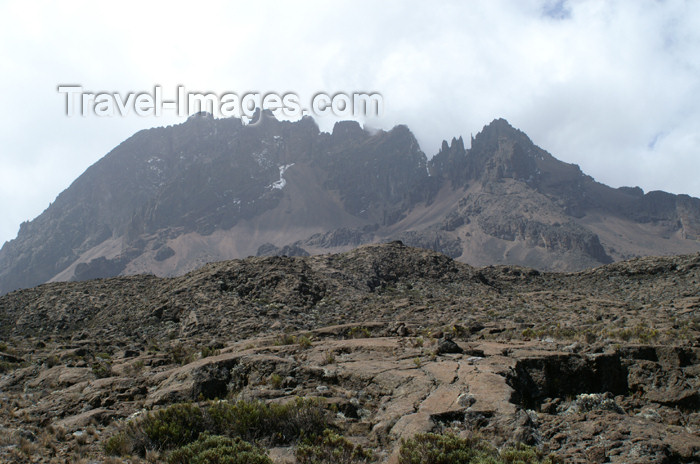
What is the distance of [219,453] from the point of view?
34.1ft

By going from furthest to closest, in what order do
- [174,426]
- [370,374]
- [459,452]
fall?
1. [370,374]
2. [174,426]
3. [459,452]

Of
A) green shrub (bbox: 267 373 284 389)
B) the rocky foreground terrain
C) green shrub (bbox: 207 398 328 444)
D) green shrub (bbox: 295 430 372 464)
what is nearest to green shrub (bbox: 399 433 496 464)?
the rocky foreground terrain

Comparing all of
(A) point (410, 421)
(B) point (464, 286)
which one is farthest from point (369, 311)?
(A) point (410, 421)

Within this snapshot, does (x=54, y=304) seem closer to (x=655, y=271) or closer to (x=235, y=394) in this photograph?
(x=235, y=394)

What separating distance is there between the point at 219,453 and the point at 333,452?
244 cm

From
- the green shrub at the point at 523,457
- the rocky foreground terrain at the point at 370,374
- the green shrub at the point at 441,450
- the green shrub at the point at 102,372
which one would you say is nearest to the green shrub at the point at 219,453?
the rocky foreground terrain at the point at 370,374

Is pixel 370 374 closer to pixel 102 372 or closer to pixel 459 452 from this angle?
pixel 459 452

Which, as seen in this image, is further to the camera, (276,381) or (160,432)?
(276,381)

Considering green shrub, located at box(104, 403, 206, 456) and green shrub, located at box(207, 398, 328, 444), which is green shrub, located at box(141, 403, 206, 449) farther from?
green shrub, located at box(207, 398, 328, 444)

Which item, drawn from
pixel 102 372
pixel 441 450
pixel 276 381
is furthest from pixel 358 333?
pixel 441 450

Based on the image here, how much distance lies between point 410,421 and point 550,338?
13664 mm

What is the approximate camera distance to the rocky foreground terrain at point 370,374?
39.0ft

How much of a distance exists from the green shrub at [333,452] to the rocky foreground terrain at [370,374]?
428 millimetres

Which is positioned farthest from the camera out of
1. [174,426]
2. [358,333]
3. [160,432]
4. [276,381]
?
[358,333]
